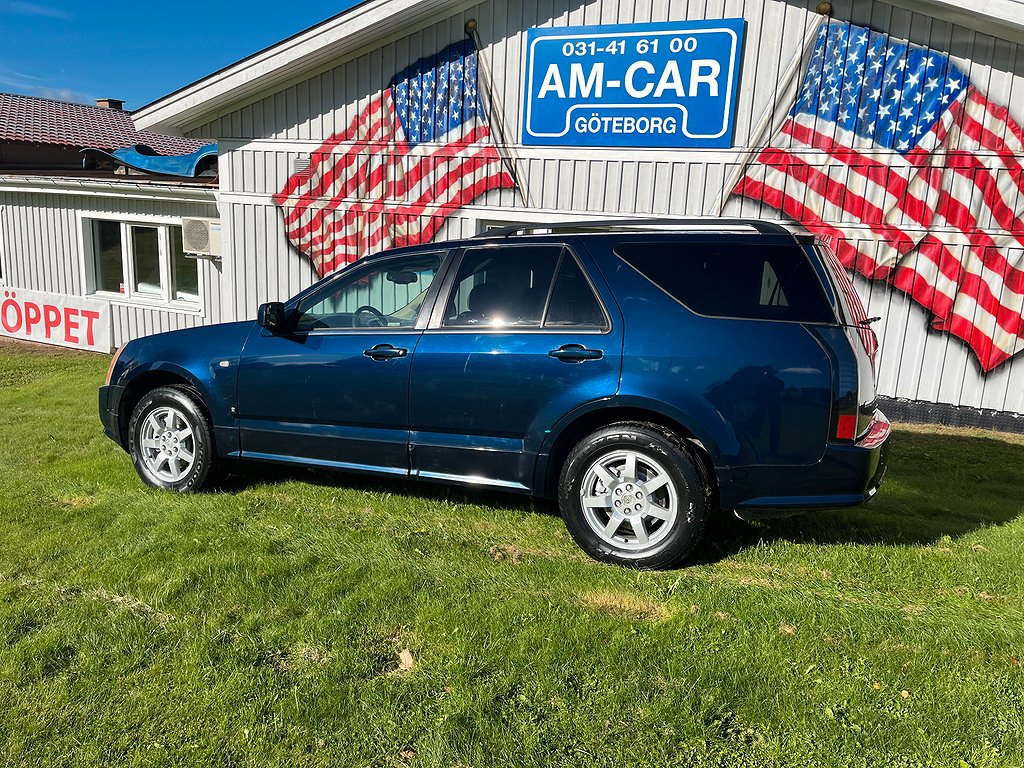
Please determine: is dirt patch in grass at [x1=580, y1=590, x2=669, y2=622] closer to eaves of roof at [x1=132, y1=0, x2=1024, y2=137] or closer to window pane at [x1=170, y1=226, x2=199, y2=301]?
eaves of roof at [x1=132, y1=0, x2=1024, y2=137]

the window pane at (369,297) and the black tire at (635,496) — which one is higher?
the window pane at (369,297)

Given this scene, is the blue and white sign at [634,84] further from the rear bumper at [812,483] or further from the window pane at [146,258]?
the window pane at [146,258]

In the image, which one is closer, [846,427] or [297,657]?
[297,657]

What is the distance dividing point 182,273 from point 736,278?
9642mm

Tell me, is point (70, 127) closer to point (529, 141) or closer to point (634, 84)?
point (529, 141)

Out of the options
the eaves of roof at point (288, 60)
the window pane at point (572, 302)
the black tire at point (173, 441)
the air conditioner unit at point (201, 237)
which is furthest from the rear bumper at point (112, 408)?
the air conditioner unit at point (201, 237)

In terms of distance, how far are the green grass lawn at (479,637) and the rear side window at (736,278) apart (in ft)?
4.64

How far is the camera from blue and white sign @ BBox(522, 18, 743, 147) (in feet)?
25.4

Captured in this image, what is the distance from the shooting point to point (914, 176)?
7383mm

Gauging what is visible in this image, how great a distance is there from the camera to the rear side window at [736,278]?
3914mm

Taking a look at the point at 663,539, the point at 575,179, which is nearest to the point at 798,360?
the point at 663,539

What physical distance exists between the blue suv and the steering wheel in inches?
0.6

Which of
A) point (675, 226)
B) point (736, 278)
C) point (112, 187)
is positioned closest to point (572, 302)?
point (675, 226)

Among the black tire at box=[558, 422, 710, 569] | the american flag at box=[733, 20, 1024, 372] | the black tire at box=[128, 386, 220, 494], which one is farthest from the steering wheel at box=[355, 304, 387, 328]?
the american flag at box=[733, 20, 1024, 372]
